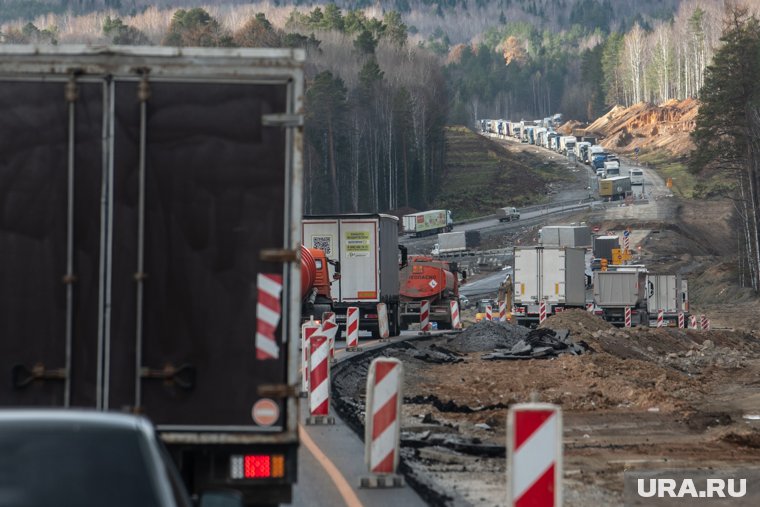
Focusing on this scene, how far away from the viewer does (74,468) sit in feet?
18.5

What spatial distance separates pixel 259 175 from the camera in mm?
8664

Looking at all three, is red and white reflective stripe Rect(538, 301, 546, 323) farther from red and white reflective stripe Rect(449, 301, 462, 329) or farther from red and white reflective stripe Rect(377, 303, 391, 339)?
red and white reflective stripe Rect(377, 303, 391, 339)

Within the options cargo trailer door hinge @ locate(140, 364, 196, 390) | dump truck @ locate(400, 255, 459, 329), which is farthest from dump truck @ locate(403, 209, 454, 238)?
cargo trailer door hinge @ locate(140, 364, 196, 390)

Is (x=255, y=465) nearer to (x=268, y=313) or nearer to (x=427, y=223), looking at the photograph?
(x=268, y=313)

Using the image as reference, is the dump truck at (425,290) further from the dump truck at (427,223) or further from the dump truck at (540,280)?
the dump truck at (427,223)

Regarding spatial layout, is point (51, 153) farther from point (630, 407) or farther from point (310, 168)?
point (310, 168)

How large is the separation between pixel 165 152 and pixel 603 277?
50265mm

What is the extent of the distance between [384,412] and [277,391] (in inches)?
137

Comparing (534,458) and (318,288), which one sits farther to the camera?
(318,288)

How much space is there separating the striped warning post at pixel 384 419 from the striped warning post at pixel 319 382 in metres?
5.02

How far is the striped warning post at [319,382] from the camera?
17125mm

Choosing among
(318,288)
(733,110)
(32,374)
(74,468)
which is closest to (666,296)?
(733,110)

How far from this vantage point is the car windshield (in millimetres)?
5470

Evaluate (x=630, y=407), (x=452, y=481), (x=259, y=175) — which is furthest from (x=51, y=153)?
(x=630, y=407)
